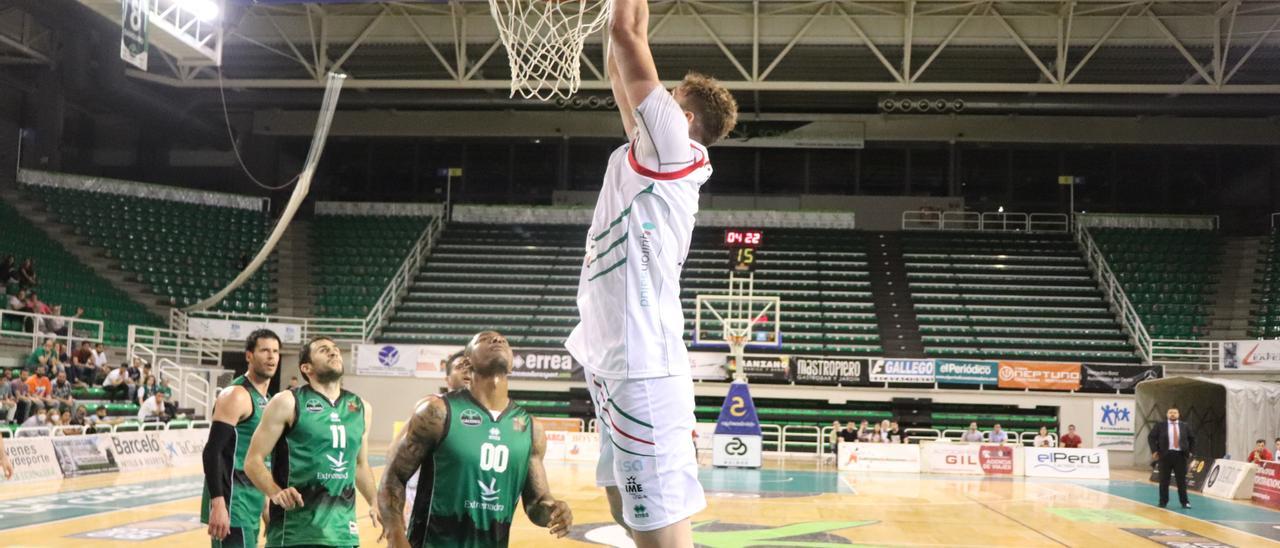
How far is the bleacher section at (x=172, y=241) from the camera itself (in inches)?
1164

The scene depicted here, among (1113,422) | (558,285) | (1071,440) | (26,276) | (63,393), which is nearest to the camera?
(63,393)

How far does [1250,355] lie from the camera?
2658cm

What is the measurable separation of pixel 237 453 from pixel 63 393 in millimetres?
14912

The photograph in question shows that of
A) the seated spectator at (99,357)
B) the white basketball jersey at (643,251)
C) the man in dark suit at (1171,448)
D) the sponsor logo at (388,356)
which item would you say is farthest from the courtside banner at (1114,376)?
the white basketball jersey at (643,251)

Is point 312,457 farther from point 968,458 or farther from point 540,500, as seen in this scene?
point 968,458

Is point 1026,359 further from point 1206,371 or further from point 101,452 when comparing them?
point 101,452


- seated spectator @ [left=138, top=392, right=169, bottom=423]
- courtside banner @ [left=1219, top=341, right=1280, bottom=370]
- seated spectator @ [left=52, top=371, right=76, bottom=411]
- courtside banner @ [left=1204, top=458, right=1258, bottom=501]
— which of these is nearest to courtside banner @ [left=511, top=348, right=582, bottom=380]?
seated spectator @ [left=138, top=392, right=169, bottom=423]

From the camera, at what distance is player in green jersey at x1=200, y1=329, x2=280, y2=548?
5863 millimetres

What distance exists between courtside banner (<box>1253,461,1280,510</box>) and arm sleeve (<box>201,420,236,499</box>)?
17034mm

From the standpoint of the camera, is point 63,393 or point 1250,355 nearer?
point 63,393

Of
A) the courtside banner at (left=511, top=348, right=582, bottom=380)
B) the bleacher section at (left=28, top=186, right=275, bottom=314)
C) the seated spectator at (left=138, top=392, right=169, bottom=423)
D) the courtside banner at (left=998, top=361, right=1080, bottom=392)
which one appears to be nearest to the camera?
the seated spectator at (left=138, top=392, right=169, bottom=423)

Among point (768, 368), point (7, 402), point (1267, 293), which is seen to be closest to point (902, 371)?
point (768, 368)

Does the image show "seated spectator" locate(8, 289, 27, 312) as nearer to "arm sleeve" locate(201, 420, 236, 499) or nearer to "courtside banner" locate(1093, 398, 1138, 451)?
"arm sleeve" locate(201, 420, 236, 499)

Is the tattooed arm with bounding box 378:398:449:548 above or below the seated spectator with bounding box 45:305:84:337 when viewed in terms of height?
below
